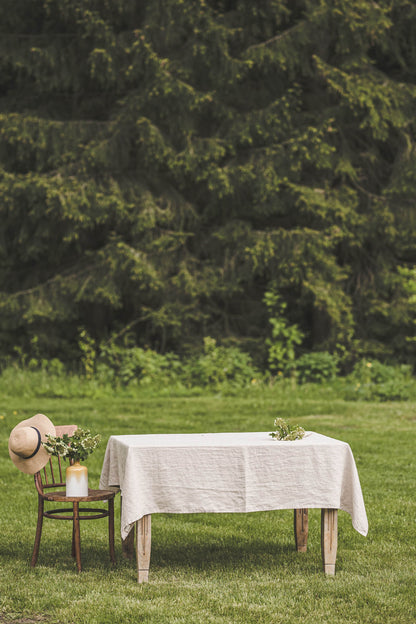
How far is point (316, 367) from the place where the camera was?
1744 cm

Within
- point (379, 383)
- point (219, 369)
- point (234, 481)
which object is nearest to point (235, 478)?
point (234, 481)

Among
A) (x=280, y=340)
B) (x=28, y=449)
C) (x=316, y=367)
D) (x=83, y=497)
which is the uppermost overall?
(x=28, y=449)

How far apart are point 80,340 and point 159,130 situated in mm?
4659

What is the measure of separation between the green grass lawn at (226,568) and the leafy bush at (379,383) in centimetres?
412

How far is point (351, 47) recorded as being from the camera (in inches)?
734

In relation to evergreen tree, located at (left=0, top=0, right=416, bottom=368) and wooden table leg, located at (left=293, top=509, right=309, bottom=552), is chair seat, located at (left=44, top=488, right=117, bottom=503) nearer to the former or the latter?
wooden table leg, located at (left=293, top=509, right=309, bottom=552)

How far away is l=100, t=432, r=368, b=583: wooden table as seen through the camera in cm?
613

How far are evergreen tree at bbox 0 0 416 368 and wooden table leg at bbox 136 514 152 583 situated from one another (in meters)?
11.3

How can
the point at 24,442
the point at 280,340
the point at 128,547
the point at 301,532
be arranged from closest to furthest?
the point at 24,442 < the point at 128,547 < the point at 301,532 < the point at 280,340

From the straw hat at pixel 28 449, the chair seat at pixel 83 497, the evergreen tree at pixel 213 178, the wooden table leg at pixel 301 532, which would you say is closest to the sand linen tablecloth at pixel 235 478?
the chair seat at pixel 83 497

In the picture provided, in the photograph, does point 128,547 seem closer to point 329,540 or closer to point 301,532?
point 301,532

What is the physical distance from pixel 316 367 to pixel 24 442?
11.5 m

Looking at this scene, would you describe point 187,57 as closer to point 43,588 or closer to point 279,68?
point 279,68

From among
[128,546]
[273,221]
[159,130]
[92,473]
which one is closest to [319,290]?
[273,221]
